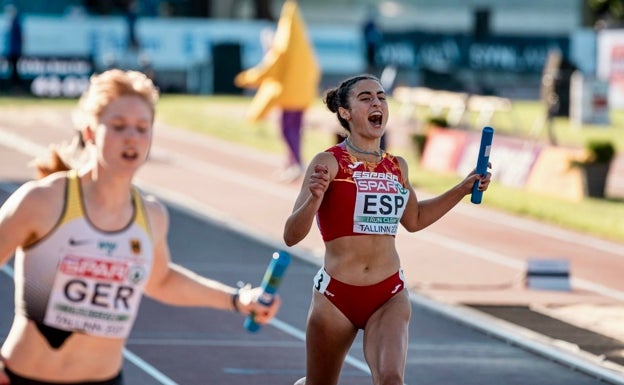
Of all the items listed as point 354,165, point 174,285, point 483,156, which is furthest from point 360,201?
point 174,285

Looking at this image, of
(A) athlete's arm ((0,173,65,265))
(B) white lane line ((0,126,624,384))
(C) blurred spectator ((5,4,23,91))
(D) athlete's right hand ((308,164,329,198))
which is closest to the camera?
(A) athlete's arm ((0,173,65,265))

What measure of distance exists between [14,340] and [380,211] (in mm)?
2815

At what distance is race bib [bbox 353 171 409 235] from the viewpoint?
8289 millimetres

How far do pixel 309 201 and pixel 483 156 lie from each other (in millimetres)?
917

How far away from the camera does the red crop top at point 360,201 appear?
830 centimetres

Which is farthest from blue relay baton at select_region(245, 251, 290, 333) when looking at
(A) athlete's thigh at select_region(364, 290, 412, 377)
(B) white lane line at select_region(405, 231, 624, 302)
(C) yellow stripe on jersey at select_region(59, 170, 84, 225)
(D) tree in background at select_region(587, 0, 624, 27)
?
(D) tree in background at select_region(587, 0, 624, 27)

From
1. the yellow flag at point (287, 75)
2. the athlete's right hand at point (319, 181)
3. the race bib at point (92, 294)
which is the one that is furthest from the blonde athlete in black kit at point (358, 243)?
the yellow flag at point (287, 75)

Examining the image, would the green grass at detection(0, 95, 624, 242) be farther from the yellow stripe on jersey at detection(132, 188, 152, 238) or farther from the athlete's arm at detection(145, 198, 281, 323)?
the yellow stripe on jersey at detection(132, 188, 152, 238)

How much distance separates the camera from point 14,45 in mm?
40750

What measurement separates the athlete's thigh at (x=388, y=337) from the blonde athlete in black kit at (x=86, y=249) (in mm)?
2168

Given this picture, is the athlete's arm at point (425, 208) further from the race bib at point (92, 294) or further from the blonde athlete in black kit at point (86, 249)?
the race bib at point (92, 294)

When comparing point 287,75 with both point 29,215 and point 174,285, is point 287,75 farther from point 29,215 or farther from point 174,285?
point 29,215

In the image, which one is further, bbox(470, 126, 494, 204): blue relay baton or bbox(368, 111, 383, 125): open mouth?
bbox(368, 111, 383, 125): open mouth

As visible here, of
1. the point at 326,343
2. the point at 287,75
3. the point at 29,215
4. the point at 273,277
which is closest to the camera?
the point at 29,215
